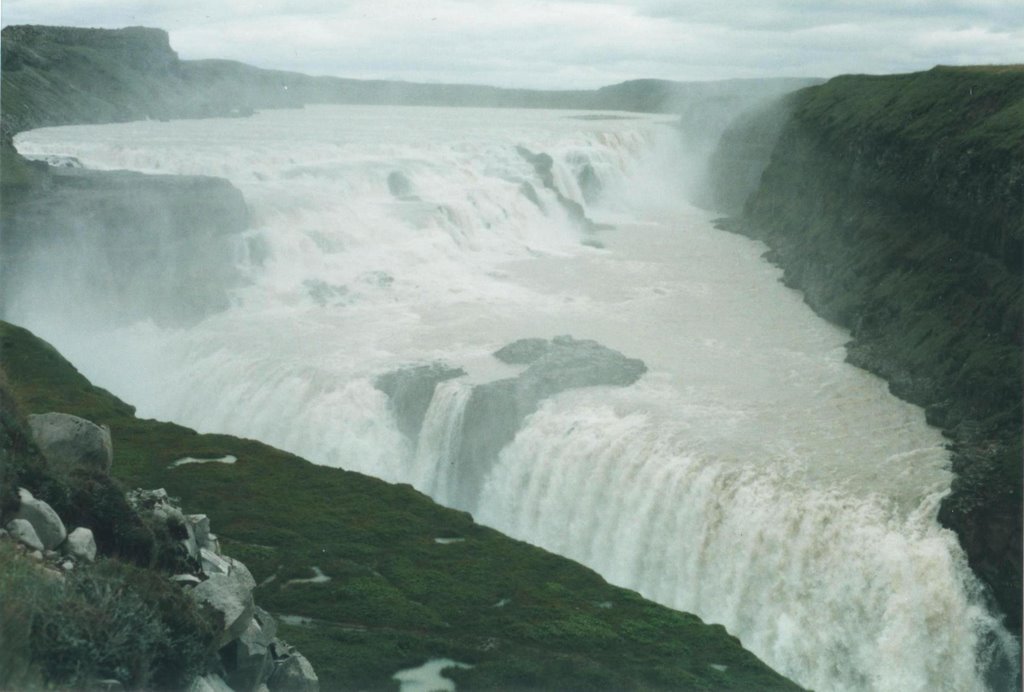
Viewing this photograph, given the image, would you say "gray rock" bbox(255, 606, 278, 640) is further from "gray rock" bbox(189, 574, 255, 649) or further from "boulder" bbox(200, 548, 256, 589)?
"gray rock" bbox(189, 574, 255, 649)

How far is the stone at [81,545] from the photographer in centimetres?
1160

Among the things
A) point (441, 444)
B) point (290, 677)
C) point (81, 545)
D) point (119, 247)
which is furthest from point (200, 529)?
point (119, 247)

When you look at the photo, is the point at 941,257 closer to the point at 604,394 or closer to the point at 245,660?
the point at 604,394

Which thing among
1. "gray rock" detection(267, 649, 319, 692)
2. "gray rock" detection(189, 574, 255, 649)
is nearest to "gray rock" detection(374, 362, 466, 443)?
"gray rock" detection(267, 649, 319, 692)

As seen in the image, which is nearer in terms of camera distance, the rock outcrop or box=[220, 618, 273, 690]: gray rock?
box=[220, 618, 273, 690]: gray rock

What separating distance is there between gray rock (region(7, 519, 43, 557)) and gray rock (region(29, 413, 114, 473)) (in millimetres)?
3896

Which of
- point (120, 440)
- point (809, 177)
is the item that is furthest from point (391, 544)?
point (809, 177)

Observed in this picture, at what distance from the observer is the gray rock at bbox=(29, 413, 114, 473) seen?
15.1 meters

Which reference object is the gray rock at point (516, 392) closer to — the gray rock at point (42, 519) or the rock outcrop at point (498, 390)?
the rock outcrop at point (498, 390)

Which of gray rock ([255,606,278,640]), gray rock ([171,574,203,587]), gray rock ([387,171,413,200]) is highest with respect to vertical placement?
gray rock ([387,171,413,200])

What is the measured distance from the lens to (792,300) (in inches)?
1624

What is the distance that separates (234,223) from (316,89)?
8833cm

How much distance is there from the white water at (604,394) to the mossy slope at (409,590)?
341 centimetres

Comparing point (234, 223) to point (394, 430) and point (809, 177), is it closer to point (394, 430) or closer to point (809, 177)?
point (394, 430)
